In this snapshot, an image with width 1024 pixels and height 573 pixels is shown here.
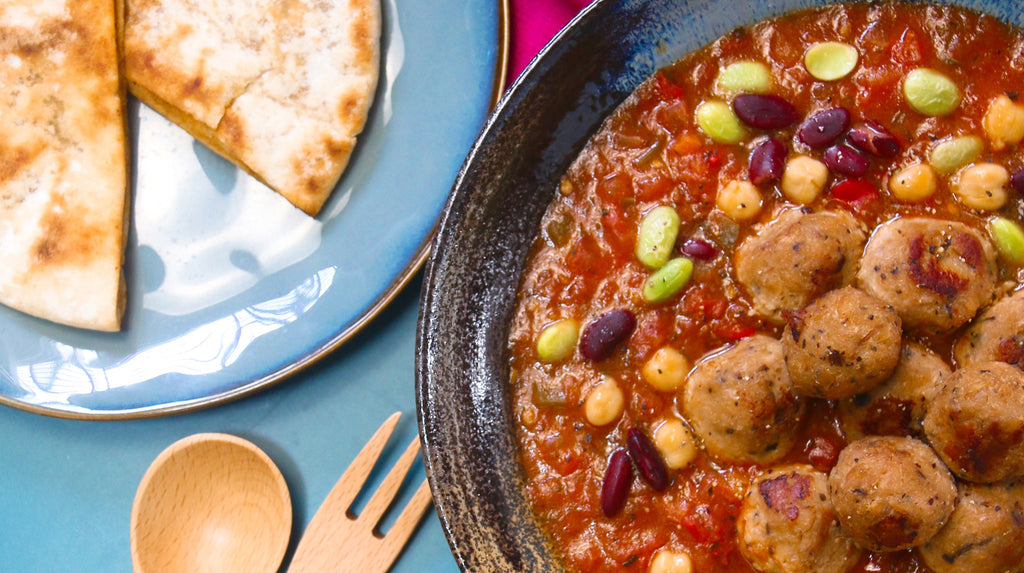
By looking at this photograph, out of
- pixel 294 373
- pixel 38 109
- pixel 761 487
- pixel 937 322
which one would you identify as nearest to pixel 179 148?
pixel 38 109

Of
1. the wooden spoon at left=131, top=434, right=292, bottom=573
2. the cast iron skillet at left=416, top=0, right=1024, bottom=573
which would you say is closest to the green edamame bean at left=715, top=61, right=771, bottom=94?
the cast iron skillet at left=416, top=0, right=1024, bottom=573

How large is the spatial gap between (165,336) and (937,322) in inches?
104

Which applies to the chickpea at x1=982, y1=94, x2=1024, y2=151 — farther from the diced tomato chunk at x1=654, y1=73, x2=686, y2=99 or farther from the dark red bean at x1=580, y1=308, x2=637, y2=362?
the dark red bean at x1=580, y1=308, x2=637, y2=362

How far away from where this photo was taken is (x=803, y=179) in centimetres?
238

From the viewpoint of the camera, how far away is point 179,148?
316 cm

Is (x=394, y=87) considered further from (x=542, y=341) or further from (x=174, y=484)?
(x=174, y=484)

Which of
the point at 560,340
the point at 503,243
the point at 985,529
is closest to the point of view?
the point at 985,529

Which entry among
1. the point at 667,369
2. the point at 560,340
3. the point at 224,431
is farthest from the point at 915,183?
the point at 224,431

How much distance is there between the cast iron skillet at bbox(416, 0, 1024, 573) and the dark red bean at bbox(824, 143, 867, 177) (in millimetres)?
473

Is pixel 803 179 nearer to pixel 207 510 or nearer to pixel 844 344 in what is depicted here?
pixel 844 344

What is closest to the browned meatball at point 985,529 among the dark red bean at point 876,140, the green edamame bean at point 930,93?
the dark red bean at point 876,140

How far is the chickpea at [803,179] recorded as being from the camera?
7.79 ft

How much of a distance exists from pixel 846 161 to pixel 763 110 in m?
0.28

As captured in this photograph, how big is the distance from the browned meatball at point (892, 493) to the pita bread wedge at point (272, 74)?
2007mm
